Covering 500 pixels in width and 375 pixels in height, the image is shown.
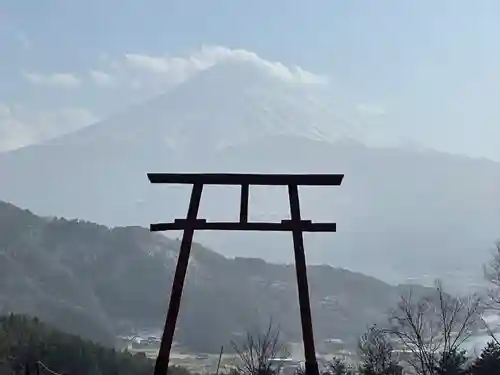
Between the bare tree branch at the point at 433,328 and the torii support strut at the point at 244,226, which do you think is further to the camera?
the bare tree branch at the point at 433,328

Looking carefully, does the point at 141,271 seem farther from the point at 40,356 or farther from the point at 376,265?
the point at 40,356

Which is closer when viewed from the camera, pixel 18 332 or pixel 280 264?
pixel 18 332

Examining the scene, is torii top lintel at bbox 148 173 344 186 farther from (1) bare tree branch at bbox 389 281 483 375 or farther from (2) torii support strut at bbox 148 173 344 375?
(1) bare tree branch at bbox 389 281 483 375

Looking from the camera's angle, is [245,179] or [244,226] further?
[244,226]

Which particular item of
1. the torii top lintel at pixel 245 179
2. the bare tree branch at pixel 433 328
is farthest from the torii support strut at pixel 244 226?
the bare tree branch at pixel 433 328

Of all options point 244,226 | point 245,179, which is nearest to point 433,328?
point 244,226

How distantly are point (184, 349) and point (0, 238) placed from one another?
880 inches

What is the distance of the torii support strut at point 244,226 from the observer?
5.92 meters

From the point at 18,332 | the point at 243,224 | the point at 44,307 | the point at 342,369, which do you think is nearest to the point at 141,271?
the point at 44,307

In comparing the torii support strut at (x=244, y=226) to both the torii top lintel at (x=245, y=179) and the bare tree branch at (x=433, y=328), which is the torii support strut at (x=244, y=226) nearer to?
the torii top lintel at (x=245, y=179)

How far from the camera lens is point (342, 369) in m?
16.2

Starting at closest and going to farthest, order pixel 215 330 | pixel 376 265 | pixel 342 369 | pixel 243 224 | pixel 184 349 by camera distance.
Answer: pixel 243 224 < pixel 342 369 < pixel 184 349 < pixel 215 330 < pixel 376 265

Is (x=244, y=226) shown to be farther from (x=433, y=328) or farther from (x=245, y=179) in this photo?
(x=433, y=328)

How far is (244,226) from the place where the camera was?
6176 millimetres
